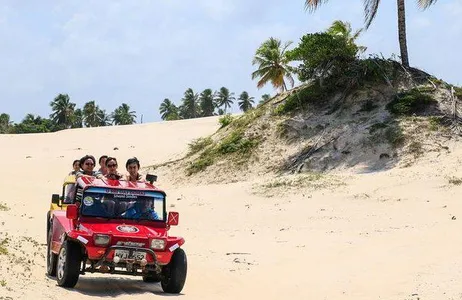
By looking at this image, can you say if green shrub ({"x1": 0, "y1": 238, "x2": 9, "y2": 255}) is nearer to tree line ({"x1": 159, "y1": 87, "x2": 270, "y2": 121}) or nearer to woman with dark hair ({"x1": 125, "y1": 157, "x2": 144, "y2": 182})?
woman with dark hair ({"x1": 125, "y1": 157, "x2": 144, "y2": 182})

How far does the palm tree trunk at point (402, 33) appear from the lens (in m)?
28.0

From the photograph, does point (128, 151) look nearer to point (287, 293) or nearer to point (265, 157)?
point (265, 157)

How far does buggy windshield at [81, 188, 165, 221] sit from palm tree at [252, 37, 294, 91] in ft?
103

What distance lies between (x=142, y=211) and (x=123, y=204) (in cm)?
32

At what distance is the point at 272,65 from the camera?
140 ft

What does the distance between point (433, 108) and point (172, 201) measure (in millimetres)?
10068

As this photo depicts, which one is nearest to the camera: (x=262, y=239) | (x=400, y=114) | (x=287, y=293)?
(x=287, y=293)

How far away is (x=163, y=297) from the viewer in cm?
1066

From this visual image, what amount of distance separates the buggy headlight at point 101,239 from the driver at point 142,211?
0.82 m

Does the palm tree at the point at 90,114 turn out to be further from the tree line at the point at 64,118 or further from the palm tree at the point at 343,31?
the palm tree at the point at 343,31

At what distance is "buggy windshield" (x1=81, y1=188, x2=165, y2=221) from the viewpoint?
440 inches

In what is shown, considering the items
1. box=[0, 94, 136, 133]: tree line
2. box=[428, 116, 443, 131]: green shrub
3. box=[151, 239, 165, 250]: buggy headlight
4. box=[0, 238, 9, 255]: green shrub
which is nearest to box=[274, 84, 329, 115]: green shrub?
box=[428, 116, 443, 131]: green shrub

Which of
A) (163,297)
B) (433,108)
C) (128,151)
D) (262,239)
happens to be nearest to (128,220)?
(163,297)

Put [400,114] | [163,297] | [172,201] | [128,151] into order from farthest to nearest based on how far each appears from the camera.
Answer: [128,151] → [400,114] → [172,201] → [163,297]
